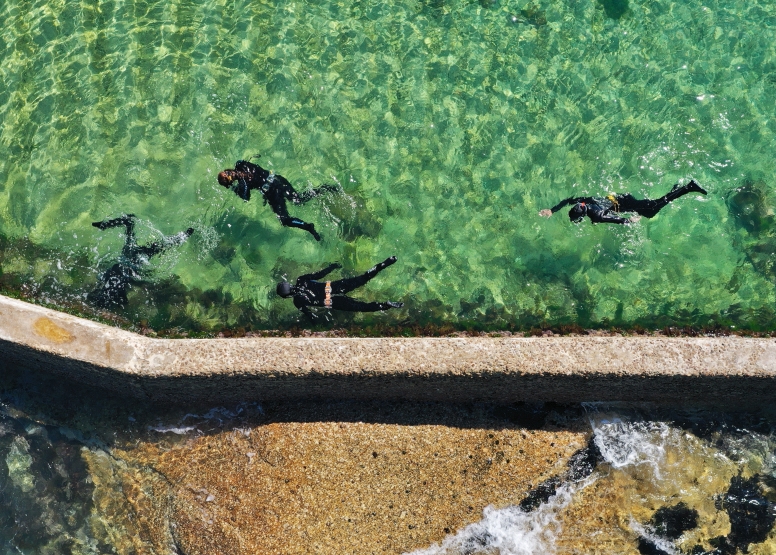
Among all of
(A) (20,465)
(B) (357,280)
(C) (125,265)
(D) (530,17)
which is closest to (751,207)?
(D) (530,17)

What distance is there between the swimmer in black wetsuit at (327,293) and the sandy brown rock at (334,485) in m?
1.35

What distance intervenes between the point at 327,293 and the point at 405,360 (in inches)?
58.7

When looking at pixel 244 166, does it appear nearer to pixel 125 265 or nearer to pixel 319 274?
pixel 319 274

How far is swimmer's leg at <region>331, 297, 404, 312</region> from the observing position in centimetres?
711

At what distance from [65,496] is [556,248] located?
20.6 feet

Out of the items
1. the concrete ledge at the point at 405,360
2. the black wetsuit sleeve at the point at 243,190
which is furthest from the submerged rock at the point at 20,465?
the black wetsuit sleeve at the point at 243,190

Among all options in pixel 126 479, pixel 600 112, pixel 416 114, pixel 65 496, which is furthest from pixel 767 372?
pixel 65 496

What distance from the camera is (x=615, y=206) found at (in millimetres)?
7520

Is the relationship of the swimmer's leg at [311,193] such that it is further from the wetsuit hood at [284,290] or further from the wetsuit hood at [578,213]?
the wetsuit hood at [578,213]

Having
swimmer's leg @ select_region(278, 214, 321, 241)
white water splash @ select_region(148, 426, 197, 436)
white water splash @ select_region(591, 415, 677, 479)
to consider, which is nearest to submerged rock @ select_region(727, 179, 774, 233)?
white water splash @ select_region(591, 415, 677, 479)

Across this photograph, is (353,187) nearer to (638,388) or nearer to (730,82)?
(638,388)

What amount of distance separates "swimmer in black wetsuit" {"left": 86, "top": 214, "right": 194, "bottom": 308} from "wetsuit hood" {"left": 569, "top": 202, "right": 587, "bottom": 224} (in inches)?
182

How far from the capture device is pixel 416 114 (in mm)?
7883

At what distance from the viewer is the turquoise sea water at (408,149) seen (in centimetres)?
725
